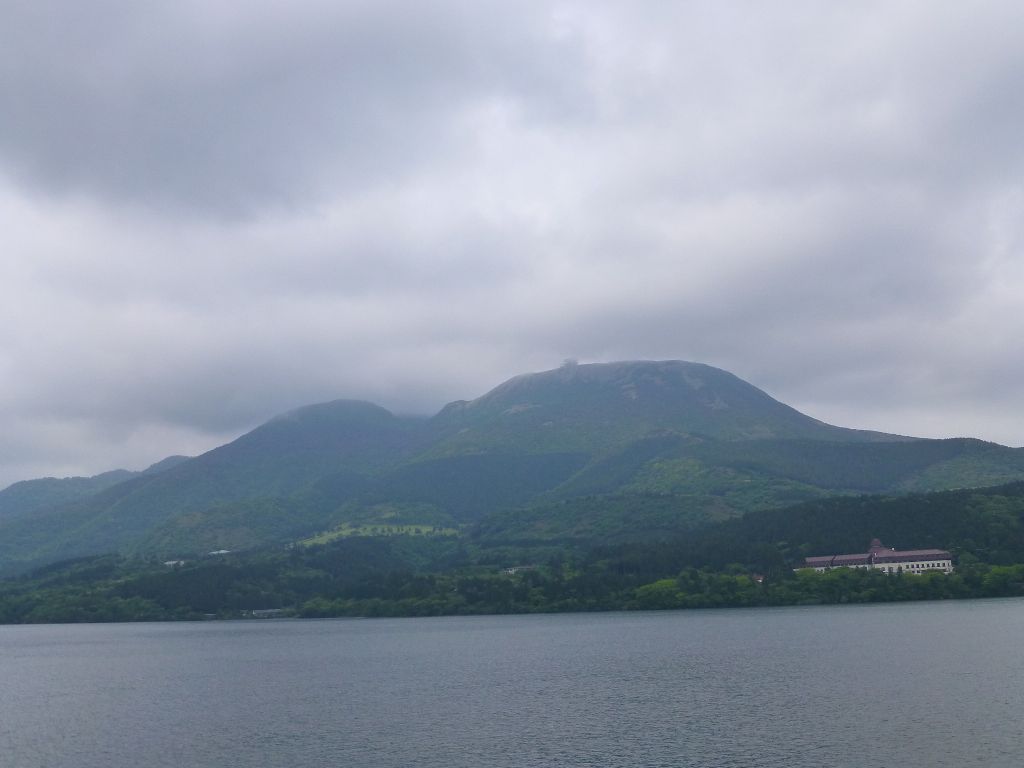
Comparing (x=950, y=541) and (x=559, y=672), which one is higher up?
(x=950, y=541)

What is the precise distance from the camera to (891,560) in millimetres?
156250

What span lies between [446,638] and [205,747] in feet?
226

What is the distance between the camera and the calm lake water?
47.9 m

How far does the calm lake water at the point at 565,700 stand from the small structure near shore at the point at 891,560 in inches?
1283

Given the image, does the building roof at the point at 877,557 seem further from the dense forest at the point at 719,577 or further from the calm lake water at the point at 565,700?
the calm lake water at the point at 565,700

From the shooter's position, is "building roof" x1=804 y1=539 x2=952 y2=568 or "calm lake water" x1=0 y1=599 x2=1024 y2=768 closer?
"calm lake water" x1=0 y1=599 x2=1024 y2=768

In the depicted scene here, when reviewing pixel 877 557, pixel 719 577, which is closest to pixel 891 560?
pixel 877 557

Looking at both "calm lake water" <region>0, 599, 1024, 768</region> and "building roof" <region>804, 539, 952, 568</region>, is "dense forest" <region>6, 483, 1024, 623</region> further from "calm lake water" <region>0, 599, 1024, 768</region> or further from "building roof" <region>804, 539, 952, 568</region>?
"calm lake water" <region>0, 599, 1024, 768</region>

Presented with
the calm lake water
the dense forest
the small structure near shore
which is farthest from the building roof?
the calm lake water

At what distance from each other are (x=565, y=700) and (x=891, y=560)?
354 ft

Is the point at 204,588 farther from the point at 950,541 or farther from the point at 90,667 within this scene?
the point at 950,541

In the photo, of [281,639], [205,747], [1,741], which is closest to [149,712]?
[1,741]

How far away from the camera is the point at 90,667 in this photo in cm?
10412

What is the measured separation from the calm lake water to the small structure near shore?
32589 millimetres
